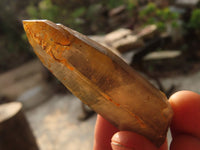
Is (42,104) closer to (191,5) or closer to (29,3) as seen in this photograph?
(191,5)

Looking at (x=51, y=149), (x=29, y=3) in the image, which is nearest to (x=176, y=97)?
(x=51, y=149)

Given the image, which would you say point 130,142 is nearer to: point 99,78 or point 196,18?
point 99,78

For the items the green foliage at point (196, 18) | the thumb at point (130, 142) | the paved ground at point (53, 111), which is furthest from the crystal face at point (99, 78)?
the green foliage at point (196, 18)

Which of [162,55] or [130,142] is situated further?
[162,55]

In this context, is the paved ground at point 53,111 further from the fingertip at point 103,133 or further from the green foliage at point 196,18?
the fingertip at point 103,133

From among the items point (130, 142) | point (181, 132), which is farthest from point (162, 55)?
point (130, 142)

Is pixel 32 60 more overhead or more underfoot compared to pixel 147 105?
more underfoot

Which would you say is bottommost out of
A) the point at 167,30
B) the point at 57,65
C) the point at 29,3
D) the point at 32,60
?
the point at 32,60
